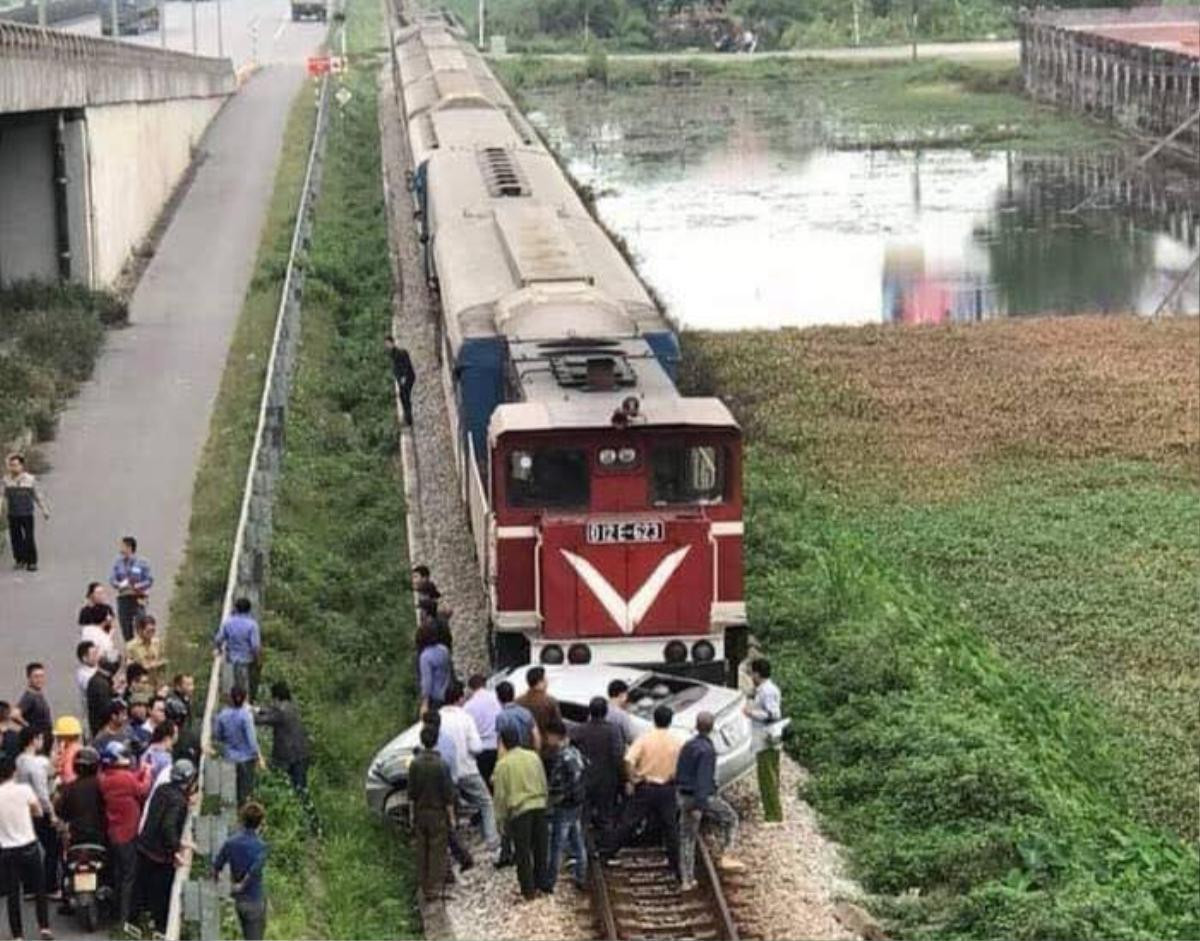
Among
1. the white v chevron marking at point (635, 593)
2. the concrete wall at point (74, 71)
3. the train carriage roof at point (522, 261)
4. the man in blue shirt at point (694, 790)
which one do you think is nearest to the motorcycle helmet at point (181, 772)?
the man in blue shirt at point (694, 790)

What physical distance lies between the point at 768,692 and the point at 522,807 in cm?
275

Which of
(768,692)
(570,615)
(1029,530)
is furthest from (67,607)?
(1029,530)

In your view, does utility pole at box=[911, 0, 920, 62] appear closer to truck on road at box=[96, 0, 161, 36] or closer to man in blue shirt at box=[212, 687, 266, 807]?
truck on road at box=[96, 0, 161, 36]

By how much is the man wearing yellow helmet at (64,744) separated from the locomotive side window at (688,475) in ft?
16.5

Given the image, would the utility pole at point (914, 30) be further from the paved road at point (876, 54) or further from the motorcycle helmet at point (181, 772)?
the motorcycle helmet at point (181, 772)

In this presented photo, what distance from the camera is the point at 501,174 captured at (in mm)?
33875

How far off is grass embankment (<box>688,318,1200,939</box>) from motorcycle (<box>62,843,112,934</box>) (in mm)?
5077

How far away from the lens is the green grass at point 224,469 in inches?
832

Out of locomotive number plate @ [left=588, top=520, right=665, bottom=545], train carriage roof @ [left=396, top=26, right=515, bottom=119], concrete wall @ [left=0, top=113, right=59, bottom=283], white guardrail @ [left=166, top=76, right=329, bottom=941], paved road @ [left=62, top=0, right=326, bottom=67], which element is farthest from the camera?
paved road @ [left=62, top=0, right=326, bottom=67]

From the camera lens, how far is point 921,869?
16.0 metres

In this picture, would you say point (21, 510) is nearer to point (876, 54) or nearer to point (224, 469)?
point (224, 469)

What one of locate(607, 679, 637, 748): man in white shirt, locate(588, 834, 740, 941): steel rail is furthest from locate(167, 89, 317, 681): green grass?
locate(588, 834, 740, 941): steel rail

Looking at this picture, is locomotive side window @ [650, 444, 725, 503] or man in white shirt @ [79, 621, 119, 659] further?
locomotive side window @ [650, 444, 725, 503]

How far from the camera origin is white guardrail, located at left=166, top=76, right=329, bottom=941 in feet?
46.6
